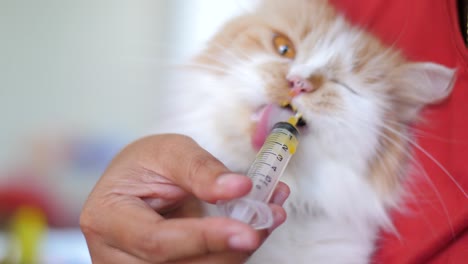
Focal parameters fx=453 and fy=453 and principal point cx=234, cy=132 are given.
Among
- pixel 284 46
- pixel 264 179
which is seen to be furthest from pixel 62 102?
pixel 264 179

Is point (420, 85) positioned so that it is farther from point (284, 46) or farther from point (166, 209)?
point (166, 209)

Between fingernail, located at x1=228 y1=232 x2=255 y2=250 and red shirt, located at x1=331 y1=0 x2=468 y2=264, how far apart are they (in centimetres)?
52

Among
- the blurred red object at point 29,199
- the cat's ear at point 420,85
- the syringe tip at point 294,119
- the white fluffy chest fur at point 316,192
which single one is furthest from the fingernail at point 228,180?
the blurred red object at point 29,199

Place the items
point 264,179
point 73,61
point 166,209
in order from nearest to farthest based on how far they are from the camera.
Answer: point 264,179 → point 166,209 → point 73,61

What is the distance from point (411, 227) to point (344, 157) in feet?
0.70

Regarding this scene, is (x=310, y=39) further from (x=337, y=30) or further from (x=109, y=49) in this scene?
(x=109, y=49)

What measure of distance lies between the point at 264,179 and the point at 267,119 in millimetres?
260

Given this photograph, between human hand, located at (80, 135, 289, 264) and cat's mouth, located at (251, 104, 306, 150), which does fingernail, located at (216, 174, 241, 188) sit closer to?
human hand, located at (80, 135, 289, 264)

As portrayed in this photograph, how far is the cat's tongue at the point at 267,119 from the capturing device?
907mm

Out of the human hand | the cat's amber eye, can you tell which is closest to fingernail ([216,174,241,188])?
the human hand

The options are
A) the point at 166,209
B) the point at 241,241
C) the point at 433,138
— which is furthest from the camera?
the point at 433,138

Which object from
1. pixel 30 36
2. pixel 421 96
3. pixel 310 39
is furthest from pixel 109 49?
pixel 421 96

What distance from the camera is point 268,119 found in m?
0.91

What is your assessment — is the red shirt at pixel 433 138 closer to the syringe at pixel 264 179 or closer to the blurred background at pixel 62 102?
the syringe at pixel 264 179
